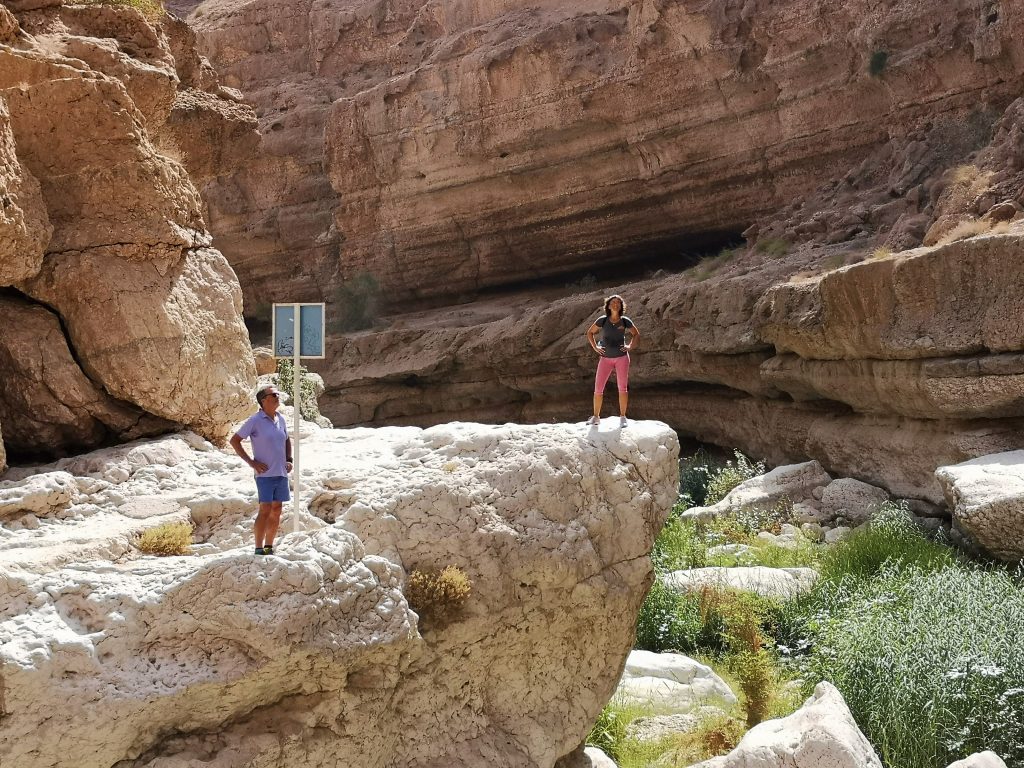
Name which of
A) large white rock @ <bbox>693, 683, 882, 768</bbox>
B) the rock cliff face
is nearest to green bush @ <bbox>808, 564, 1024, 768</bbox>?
large white rock @ <bbox>693, 683, 882, 768</bbox>

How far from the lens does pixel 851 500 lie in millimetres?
12750

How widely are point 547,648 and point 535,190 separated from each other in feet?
57.0

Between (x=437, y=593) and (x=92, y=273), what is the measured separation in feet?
11.4

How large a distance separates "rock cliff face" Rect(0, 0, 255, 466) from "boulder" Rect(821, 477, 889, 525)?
8.36 meters

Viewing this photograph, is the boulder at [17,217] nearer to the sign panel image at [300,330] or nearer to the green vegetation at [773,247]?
the sign panel image at [300,330]

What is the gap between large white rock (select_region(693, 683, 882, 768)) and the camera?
480 centimetres

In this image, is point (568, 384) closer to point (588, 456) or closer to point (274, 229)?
point (274, 229)

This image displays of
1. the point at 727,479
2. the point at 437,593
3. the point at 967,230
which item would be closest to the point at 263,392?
the point at 437,593

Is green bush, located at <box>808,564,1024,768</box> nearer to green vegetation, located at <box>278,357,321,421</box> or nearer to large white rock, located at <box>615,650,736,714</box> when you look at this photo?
large white rock, located at <box>615,650,736,714</box>

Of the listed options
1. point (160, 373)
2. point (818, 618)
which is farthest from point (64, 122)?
point (818, 618)

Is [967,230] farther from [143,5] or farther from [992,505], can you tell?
[143,5]

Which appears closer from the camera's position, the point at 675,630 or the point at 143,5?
the point at 143,5

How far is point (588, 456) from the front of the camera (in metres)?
6.52

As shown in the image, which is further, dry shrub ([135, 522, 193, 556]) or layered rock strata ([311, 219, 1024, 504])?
layered rock strata ([311, 219, 1024, 504])
